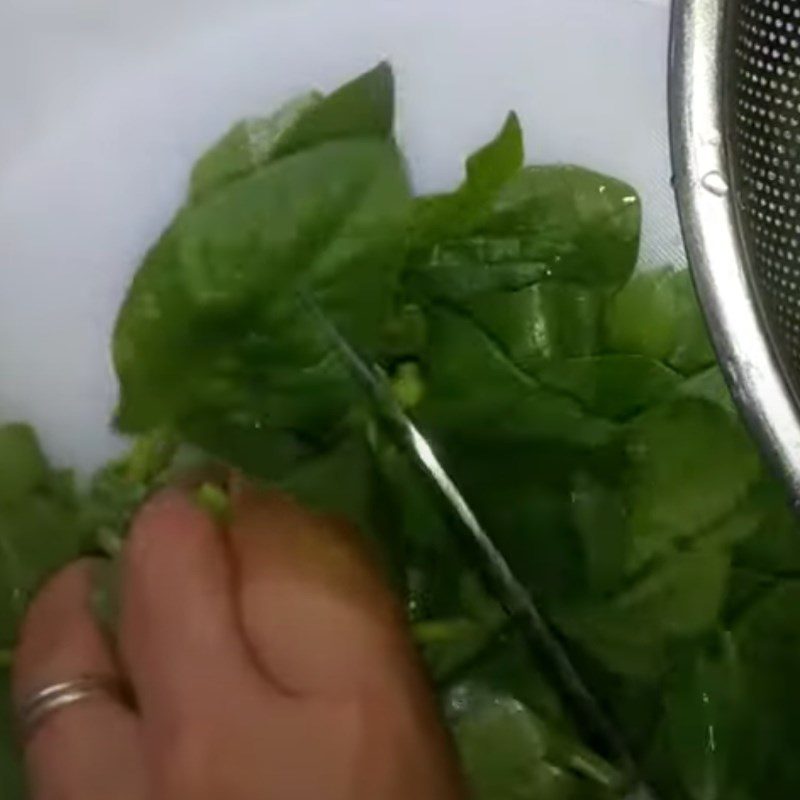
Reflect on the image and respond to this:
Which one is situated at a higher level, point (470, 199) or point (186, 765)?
point (470, 199)

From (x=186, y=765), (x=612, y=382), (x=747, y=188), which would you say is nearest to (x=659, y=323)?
(x=612, y=382)

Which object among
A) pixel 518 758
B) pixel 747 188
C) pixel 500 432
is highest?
pixel 747 188

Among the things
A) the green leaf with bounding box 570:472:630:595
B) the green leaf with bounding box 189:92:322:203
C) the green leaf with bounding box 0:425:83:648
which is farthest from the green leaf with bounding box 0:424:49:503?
the green leaf with bounding box 570:472:630:595

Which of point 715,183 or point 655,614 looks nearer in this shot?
point 715,183

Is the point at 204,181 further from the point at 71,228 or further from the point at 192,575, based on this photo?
the point at 192,575

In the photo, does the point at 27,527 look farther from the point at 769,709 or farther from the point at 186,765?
the point at 769,709
